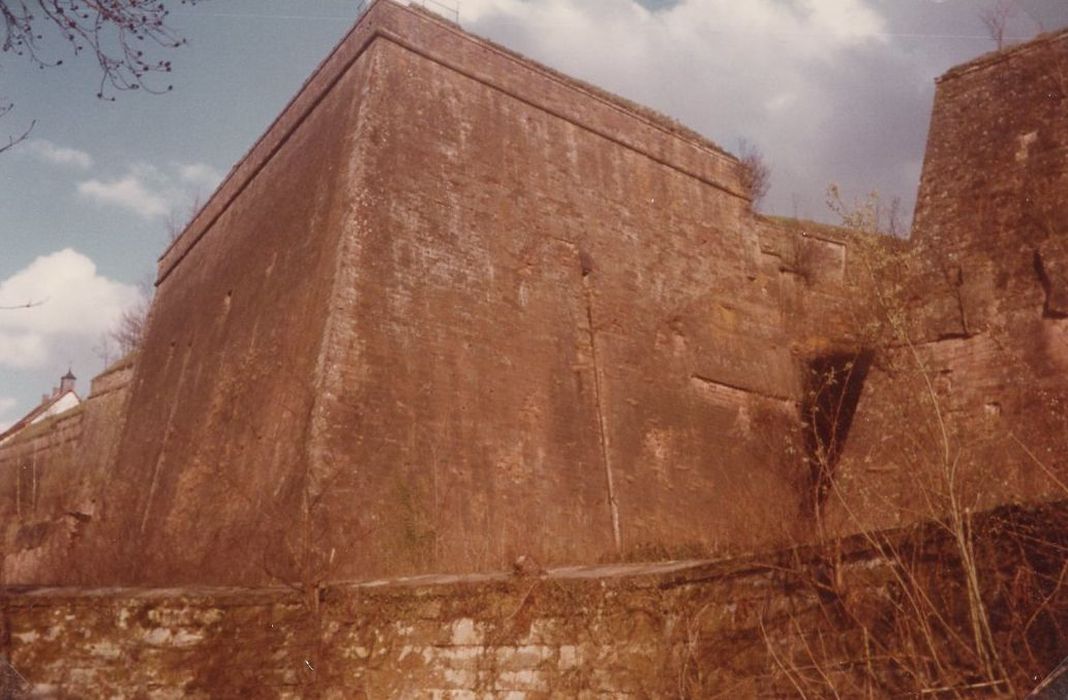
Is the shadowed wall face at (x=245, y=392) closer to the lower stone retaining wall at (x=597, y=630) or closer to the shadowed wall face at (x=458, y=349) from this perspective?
the shadowed wall face at (x=458, y=349)

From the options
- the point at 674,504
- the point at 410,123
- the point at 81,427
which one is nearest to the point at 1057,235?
the point at 674,504

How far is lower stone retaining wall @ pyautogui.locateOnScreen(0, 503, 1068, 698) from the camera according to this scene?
3342 mm

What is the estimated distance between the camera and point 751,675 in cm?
393

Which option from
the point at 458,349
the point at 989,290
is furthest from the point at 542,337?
the point at 989,290

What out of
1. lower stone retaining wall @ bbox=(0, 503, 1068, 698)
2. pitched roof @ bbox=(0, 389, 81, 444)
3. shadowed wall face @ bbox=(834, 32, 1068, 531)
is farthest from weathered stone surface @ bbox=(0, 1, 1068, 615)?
pitched roof @ bbox=(0, 389, 81, 444)

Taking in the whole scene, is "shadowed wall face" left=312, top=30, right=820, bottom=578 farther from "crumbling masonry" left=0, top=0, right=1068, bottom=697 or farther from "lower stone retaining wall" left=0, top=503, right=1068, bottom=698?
"lower stone retaining wall" left=0, top=503, right=1068, bottom=698

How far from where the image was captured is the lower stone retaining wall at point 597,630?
334cm

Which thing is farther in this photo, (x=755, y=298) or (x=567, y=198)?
(x=755, y=298)

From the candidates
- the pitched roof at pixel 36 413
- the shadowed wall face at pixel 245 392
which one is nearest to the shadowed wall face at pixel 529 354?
the shadowed wall face at pixel 245 392

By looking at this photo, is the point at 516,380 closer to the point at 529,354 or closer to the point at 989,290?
the point at 529,354

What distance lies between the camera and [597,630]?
4480 mm

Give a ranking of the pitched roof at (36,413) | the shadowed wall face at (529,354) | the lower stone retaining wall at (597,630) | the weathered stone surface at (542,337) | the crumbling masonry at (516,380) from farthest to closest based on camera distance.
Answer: the pitched roof at (36,413)
the shadowed wall face at (529,354)
the weathered stone surface at (542,337)
the crumbling masonry at (516,380)
the lower stone retaining wall at (597,630)

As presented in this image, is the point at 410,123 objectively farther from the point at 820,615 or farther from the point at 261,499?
the point at 820,615

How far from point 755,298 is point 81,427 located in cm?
1703
